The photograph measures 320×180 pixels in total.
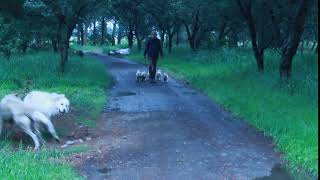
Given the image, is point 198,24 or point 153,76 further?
point 198,24

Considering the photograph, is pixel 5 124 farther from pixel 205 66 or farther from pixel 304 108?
pixel 205 66

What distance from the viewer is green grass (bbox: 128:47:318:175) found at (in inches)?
325

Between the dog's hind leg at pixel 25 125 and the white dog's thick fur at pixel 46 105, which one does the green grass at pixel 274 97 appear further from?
the dog's hind leg at pixel 25 125

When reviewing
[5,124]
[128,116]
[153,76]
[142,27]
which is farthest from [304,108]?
[142,27]

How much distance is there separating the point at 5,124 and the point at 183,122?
3.55 metres

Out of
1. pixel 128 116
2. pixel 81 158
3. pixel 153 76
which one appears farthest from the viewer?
pixel 153 76

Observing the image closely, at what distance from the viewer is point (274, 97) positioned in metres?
12.4

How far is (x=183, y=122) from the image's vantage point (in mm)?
10820

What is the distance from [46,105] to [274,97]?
513 cm

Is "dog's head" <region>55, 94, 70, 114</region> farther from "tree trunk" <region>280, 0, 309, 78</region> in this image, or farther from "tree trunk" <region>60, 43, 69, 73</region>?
"tree trunk" <region>60, 43, 69, 73</region>

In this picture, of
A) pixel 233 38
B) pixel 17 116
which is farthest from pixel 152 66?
pixel 233 38

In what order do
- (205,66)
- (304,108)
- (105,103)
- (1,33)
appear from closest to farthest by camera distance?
(304,108) < (105,103) < (1,33) < (205,66)

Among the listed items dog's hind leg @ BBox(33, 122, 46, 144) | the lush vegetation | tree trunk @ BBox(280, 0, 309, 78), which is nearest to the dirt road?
the lush vegetation

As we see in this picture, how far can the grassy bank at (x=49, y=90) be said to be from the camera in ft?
22.3
